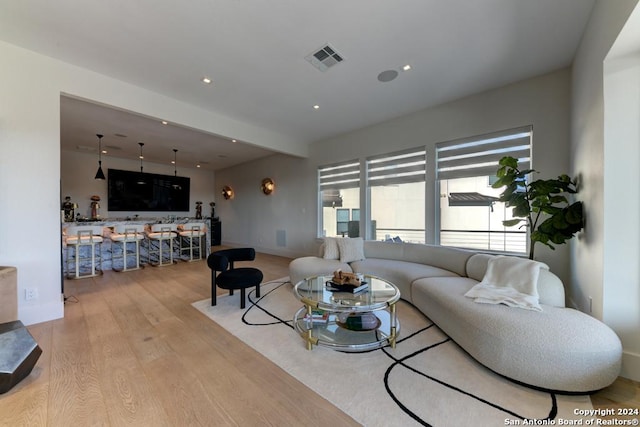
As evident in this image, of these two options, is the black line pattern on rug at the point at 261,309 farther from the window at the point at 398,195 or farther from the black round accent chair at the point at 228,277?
the window at the point at 398,195

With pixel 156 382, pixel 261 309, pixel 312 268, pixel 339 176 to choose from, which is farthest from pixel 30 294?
pixel 339 176

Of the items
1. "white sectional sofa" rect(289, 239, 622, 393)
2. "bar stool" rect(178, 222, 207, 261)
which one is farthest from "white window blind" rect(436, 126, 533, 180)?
"bar stool" rect(178, 222, 207, 261)

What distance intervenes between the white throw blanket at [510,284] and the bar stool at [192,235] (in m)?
5.91

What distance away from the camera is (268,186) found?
276 inches

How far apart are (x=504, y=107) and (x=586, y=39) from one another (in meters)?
1.08

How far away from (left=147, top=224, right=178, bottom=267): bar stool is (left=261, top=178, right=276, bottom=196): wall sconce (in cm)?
251

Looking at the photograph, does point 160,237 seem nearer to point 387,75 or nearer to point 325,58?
point 325,58

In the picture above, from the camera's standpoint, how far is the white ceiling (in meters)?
2.06

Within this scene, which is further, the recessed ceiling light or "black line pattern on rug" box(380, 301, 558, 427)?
the recessed ceiling light

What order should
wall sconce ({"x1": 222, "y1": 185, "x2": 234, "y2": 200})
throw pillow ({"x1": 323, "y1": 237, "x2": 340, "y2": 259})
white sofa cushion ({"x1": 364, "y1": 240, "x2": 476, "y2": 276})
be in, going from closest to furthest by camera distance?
white sofa cushion ({"x1": 364, "y1": 240, "x2": 476, "y2": 276}) < throw pillow ({"x1": 323, "y1": 237, "x2": 340, "y2": 259}) < wall sconce ({"x1": 222, "y1": 185, "x2": 234, "y2": 200})

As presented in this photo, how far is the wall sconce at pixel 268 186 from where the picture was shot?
22.8 ft

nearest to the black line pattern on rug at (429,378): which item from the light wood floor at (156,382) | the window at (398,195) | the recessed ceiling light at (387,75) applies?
the light wood floor at (156,382)

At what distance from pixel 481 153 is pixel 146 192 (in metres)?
8.52

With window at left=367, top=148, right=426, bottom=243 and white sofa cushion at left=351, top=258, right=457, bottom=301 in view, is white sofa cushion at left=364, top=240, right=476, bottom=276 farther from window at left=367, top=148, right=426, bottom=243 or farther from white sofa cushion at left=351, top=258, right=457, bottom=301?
window at left=367, top=148, right=426, bottom=243
